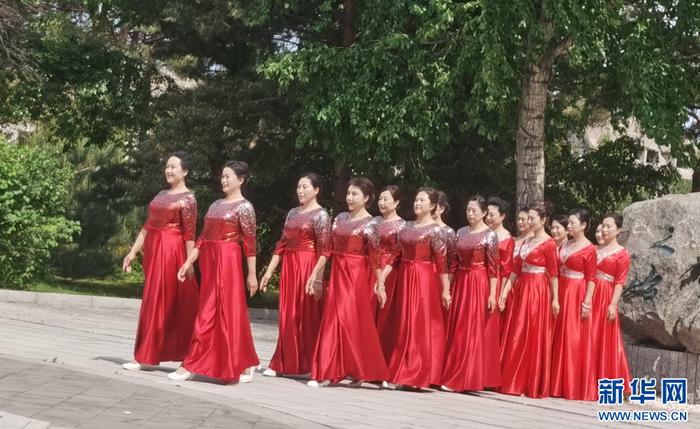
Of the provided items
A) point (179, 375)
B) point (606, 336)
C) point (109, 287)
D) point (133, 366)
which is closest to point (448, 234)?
point (606, 336)

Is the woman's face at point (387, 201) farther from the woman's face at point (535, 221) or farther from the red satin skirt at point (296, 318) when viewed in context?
the woman's face at point (535, 221)

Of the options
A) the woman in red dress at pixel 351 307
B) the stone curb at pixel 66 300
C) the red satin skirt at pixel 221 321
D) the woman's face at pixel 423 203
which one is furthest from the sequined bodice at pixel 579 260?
the stone curb at pixel 66 300

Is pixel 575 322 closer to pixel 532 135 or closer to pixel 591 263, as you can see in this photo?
pixel 591 263

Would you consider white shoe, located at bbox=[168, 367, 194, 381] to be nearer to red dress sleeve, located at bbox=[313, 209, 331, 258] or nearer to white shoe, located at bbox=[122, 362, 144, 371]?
white shoe, located at bbox=[122, 362, 144, 371]

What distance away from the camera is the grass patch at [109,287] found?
25766 millimetres

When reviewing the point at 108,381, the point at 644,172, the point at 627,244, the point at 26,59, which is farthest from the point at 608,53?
the point at 108,381

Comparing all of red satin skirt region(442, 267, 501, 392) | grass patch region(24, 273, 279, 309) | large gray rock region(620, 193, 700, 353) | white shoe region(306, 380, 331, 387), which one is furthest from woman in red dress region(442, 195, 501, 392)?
grass patch region(24, 273, 279, 309)

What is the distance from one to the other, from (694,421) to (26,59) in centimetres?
1699

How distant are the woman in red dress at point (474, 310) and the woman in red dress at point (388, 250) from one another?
0.58 metres

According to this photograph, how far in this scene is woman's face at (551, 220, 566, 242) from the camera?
43.2ft

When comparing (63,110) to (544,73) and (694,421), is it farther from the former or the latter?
(694,421)

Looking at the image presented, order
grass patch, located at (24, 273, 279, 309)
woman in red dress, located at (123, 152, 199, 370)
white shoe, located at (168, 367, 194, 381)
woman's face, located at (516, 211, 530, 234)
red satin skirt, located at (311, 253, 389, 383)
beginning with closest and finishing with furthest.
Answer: white shoe, located at (168, 367, 194, 381) → woman in red dress, located at (123, 152, 199, 370) → red satin skirt, located at (311, 253, 389, 383) → woman's face, located at (516, 211, 530, 234) → grass patch, located at (24, 273, 279, 309)

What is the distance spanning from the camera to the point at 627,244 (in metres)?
13.5

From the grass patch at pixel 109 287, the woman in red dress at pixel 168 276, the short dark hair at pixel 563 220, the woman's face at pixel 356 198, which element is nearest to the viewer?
the woman in red dress at pixel 168 276
